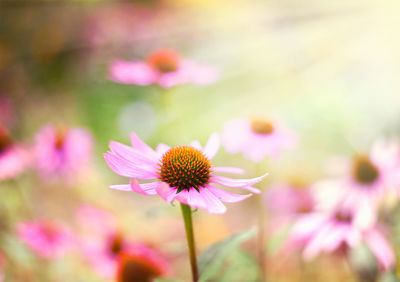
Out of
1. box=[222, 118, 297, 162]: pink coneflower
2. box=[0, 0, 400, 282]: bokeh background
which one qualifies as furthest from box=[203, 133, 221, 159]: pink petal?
box=[0, 0, 400, 282]: bokeh background

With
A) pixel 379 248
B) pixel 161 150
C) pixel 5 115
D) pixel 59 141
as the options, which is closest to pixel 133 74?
pixel 59 141

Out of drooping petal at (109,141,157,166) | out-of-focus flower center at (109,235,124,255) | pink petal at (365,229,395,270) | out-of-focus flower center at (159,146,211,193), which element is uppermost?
drooping petal at (109,141,157,166)

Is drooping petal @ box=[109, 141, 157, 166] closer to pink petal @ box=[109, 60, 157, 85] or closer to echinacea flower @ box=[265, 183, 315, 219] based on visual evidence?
pink petal @ box=[109, 60, 157, 85]

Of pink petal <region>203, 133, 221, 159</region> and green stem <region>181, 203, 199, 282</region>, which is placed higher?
pink petal <region>203, 133, 221, 159</region>

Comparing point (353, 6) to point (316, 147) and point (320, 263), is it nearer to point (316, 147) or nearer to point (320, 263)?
point (316, 147)

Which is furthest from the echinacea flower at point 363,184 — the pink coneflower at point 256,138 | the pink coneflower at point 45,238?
the pink coneflower at point 45,238

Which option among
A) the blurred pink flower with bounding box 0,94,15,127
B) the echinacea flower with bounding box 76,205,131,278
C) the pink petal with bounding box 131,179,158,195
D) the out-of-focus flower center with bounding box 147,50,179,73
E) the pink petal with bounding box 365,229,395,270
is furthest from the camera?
the blurred pink flower with bounding box 0,94,15,127

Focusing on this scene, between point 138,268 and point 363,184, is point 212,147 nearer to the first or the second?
point 138,268
